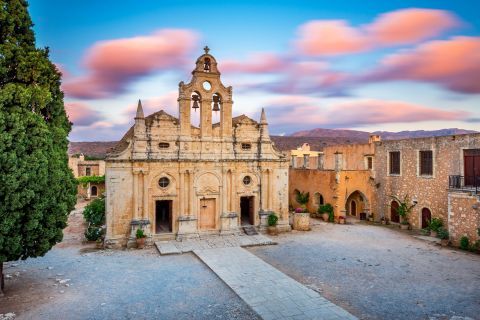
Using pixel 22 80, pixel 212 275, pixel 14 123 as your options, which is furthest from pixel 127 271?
pixel 22 80

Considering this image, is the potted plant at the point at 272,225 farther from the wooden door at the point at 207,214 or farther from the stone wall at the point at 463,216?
the stone wall at the point at 463,216

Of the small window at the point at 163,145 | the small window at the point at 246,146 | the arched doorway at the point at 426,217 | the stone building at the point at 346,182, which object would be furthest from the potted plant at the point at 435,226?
the small window at the point at 163,145

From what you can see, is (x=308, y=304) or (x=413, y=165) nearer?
(x=308, y=304)

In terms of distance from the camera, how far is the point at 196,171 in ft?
68.0

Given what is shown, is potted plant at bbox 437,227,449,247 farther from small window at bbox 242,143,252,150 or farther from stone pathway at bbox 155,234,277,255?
small window at bbox 242,143,252,150

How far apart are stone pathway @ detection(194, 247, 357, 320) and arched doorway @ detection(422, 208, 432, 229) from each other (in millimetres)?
13217

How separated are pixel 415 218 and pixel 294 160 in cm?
1394

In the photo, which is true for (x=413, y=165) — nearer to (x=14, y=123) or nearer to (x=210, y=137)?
(x=210, y=137)

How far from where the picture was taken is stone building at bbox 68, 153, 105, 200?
43.3m

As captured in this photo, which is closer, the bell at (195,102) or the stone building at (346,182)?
the bell at (195,102)

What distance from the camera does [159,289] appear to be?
12828mm

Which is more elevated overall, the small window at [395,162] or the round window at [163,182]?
the small window at [395,162]

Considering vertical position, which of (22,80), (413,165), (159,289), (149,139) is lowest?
(159,289)

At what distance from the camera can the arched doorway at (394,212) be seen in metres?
24.9
